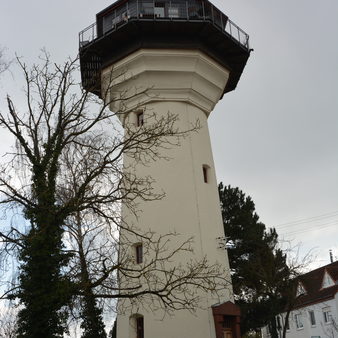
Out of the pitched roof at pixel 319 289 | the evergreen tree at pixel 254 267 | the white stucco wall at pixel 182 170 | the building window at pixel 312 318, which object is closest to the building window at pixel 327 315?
the pitched roof at pixel 319 289

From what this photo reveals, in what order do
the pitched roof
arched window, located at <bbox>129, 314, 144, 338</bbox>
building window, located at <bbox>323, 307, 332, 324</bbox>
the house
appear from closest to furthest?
1. arched window, located at <bbox>129, 314, 144, 338</bbox>
2. the house
3. building window, located at <bbox>323, 307, 332, 324</bbox>
4. the pitched roof

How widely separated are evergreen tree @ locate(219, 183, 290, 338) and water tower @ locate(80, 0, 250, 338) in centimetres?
629

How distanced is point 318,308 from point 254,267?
1337cm

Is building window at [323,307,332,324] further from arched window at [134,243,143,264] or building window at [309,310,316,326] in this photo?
arched window at [134,243,143,264]

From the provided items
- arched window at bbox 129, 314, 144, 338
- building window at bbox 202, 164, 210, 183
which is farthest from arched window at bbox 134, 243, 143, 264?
building window at bbox 202, 164, 210, 183

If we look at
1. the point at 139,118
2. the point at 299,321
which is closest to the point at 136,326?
the point at 139,118

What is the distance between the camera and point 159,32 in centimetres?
1582

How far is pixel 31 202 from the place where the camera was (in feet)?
28.8

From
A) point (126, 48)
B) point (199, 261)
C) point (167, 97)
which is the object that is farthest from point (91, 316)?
Answer: point (126, 48)

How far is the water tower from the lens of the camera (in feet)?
44.0

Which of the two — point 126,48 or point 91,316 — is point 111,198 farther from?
point 126,48

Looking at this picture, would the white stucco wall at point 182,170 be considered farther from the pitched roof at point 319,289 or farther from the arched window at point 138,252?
the pitched roof at point 319,289

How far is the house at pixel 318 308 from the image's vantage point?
29.7m

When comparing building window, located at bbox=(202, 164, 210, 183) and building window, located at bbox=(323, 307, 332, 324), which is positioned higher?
building window, located at bbox=(202, 164, 210, 183)
